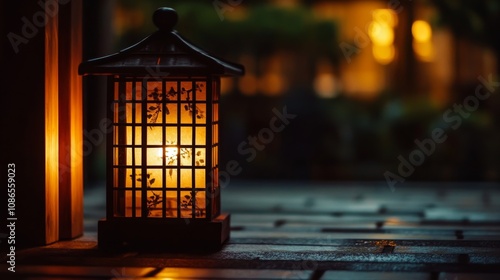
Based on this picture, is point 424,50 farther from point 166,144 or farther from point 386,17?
point 166,144

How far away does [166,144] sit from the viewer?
11.0m

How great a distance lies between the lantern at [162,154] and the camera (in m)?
11.0

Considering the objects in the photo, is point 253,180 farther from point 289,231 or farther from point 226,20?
point 289,231

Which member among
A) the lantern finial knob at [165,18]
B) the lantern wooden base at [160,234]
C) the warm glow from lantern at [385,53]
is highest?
the warm glow from lantern at [385,53]

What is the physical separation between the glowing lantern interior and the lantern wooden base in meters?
0.12

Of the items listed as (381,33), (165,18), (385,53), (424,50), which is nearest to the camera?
(165,18)

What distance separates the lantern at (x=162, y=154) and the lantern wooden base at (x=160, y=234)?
11 millimetres

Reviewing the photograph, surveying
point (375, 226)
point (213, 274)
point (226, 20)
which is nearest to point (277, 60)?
point (226, 20)

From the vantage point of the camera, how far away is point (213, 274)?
9.42 meters

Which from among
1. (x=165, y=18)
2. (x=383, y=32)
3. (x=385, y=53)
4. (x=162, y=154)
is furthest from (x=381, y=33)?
(x=162, y=154)

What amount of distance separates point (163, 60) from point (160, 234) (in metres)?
1.89

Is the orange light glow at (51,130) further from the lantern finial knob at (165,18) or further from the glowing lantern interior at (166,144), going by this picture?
the lantern finial knob at (165,18)

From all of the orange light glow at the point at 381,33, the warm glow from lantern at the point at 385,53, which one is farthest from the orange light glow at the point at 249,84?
the orange light glow at the point at 381,33

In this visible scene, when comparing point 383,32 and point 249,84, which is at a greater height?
point 383,32
